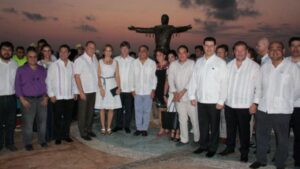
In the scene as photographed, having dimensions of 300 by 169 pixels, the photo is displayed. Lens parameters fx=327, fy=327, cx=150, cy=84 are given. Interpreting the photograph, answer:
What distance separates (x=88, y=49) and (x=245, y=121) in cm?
337

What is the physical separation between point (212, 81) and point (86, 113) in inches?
108

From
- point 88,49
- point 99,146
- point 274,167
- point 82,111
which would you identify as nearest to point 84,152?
point 99,146

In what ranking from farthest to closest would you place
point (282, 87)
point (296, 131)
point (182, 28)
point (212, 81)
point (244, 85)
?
point (182, 28) → point (212, 81) → point (244, 85) → point (296, 131) → point (282, 87)

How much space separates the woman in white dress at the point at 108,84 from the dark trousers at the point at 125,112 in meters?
0.26

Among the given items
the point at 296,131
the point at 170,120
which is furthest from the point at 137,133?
the point at 296,131

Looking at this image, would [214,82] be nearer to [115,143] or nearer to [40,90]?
[115,143]

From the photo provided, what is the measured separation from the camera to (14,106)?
19.5ft

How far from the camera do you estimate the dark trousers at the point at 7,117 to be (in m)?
5.79

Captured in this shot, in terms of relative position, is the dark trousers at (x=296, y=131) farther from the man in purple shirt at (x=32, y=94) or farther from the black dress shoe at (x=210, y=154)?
the man in purple shirt at (x=32, y=94)

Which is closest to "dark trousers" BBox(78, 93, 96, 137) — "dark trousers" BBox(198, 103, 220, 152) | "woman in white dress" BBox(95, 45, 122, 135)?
"woman in white dress" BBox(95, 45, 122, 135)

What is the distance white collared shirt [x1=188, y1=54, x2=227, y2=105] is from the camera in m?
5.45

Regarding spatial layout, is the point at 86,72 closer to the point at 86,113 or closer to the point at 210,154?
the point at 86,113

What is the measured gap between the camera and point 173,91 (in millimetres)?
6410

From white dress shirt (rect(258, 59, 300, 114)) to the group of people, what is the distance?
0.5 inches
